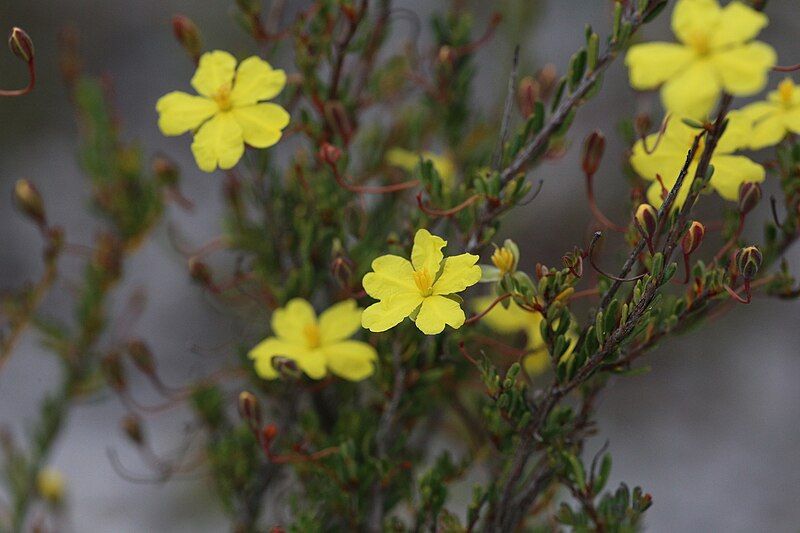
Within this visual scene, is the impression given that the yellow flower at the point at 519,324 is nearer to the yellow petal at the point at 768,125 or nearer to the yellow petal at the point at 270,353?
the yellow petal at the point at 270,353

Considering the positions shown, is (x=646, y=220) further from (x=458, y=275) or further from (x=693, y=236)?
(x=458, y=275)

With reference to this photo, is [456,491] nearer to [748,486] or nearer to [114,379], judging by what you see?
[748,486]

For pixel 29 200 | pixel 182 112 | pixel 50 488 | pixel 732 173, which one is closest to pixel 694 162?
pixel 732 173

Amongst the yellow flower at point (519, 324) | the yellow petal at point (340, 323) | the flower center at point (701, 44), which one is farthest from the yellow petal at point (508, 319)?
the flower center at point (701, 44)

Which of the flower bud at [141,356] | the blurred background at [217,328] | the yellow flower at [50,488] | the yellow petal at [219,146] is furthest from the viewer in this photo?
the blurred background at [217,328]

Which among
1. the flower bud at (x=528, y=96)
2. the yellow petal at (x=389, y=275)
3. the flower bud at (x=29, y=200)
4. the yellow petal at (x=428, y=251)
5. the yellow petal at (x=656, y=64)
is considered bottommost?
the flower bud at (x=29, y=200)

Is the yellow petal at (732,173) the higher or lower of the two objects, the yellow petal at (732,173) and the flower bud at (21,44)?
the lower


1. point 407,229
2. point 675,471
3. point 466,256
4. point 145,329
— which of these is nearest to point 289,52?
point 145,329
